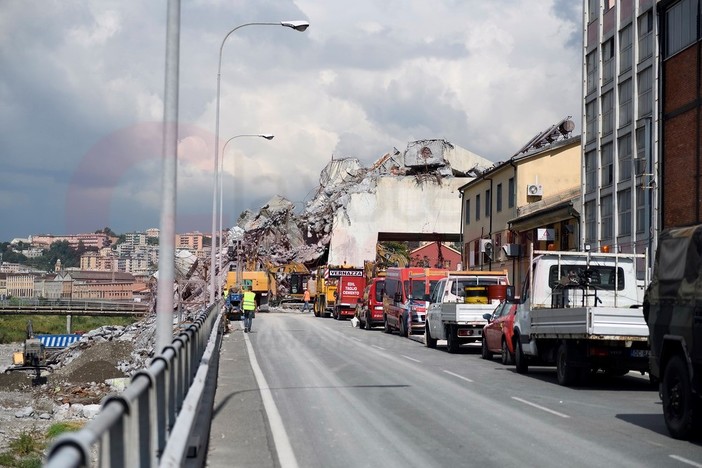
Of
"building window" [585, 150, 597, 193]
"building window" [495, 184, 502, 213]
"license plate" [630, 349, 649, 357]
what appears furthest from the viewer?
"building window" [495, 184, 502, 213]

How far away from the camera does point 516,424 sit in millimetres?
12625

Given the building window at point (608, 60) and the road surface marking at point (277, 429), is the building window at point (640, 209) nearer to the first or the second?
the building window at point (608, 60)

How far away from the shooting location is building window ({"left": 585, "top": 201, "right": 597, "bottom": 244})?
4162 centimetres

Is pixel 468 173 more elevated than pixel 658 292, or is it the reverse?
pixel 468 173

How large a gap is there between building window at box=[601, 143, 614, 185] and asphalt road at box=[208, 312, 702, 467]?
19.4 m

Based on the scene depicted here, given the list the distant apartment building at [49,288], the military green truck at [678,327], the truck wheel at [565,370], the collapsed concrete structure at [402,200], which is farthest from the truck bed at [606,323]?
the distant apartment building at [49,288]

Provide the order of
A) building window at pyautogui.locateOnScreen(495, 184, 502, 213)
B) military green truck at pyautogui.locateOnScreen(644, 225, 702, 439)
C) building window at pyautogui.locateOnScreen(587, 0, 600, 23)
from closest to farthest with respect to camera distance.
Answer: military green truck at pyautogui.locateOnScreen(644, 225, 702, 439), building window at pyautogui.locateOnScreen(587, 0, 600, 23), building window at pyautogui.locateOnScreen(495, 184, 502, 213)

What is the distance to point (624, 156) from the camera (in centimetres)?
3922

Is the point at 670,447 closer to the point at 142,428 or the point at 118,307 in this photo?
the point at 142,428

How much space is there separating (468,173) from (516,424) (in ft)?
223

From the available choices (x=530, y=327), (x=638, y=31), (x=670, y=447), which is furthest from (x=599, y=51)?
(x=670, y=447)

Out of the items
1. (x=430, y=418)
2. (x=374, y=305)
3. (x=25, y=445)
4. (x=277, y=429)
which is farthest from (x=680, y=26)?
(x=277, y=429)

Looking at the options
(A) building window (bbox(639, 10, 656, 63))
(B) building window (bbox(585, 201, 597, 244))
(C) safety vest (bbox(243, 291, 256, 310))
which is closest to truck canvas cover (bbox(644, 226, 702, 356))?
(A) building window (bbox(639, 10, 656, 63))

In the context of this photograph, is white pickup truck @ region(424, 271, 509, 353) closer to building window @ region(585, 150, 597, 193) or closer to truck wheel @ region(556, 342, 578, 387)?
truck wheel @ region(556, 342, 578, 387)
